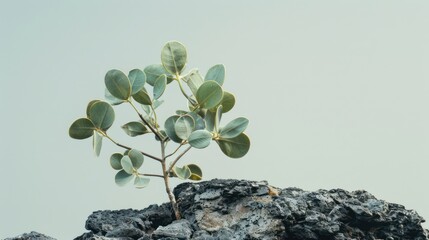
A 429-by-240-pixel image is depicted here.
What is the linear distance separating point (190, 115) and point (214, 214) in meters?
0.52

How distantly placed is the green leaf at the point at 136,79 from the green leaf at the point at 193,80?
238 millimetres

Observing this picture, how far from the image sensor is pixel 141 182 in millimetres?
4098

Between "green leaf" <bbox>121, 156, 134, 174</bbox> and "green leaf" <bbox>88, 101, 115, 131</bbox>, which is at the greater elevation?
"green leaf" <bbox>88, 101, 115, 131</bbox>

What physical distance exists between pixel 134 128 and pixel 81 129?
1.17ft

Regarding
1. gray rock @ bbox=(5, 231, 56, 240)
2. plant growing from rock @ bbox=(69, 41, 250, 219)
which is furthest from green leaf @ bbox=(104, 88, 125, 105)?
gray rock @ bbox=(5, 231, 56, 240)

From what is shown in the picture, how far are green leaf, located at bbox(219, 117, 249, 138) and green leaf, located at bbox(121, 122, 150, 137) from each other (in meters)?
0.47

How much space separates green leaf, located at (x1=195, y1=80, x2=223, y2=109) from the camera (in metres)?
3.96

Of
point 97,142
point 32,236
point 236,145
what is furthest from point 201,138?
point 32,236

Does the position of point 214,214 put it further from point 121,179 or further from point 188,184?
point 121,179

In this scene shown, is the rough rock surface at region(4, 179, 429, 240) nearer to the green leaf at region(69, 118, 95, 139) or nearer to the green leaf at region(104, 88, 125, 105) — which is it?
the green leaf at region(69, 118, 95, 139)

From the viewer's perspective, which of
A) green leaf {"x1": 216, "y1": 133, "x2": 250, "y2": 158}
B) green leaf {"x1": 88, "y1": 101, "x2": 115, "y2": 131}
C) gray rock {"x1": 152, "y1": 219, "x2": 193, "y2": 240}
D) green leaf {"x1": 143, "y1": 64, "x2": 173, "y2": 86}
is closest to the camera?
gray rock {"x1": 152, "y1": 219, "x2": 193, "y2": 240}

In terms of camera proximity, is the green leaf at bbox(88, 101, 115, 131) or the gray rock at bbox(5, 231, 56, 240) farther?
the green leaf at bbox(88, 101, 115, 131)

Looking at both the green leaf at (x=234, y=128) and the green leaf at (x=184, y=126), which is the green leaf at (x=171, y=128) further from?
the green leaf at (x=234, y=128)

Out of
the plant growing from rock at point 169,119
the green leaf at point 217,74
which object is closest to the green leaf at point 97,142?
the plant growing from rock at point 169,119
